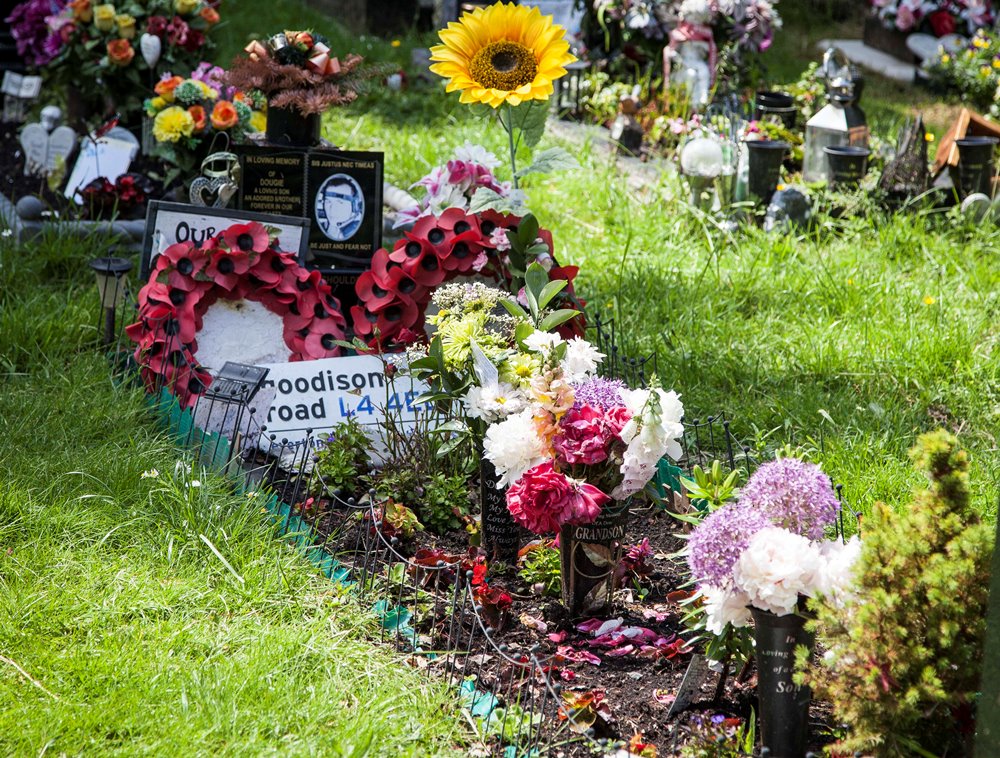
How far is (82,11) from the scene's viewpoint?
7137 millimetres

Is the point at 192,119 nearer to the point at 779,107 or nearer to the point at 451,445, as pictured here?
the point at 451,445

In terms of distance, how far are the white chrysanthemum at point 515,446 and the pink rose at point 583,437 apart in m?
0.06

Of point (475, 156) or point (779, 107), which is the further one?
point (779, 107)

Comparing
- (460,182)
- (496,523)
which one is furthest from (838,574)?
(460,182)

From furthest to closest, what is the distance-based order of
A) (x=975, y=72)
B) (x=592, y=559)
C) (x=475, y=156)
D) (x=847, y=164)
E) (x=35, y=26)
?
(x=975, y=72) → (x=35, y=26) → (x=847, y=164) → (x=475, y=156) → (x=592, y=559)

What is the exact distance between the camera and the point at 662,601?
3230 mm

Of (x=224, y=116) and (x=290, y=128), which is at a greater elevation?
(x=290, y=128)

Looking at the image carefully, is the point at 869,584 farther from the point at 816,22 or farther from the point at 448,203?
the point at 816,22

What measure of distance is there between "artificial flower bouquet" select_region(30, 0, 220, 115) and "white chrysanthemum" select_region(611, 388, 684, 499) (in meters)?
5.21

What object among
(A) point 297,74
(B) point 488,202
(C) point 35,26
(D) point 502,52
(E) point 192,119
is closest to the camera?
(D) point 502,52

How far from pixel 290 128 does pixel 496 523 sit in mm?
2322

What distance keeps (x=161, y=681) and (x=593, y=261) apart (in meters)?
3.83

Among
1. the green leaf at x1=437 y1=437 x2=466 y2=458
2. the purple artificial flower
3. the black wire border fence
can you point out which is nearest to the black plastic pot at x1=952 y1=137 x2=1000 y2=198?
the black wire border fence

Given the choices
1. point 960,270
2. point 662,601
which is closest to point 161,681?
point 662,601
